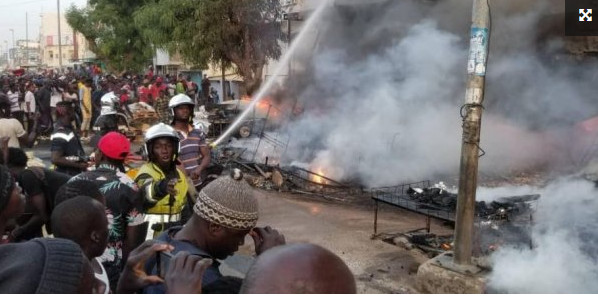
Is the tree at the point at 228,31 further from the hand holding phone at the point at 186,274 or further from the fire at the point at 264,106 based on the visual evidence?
the hand holding phone at the point at 186,274

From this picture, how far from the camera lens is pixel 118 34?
29.7 metres

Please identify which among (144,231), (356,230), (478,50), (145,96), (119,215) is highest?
(478,50)

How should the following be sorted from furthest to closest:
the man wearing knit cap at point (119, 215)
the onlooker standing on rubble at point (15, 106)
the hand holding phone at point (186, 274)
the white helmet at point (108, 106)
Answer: the onlooker standing on rubble at point (15, 106)
the white helmet at point (108, 106)
the man wearing knit cap at point (119, 215)
the hand holding phone at point (186, 274)

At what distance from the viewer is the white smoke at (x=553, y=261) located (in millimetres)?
4199

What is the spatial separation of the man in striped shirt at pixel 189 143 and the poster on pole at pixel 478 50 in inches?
102

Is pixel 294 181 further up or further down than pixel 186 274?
further down

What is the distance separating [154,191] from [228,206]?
1.67 metres

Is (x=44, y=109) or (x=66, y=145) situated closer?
(x=66, y=145)

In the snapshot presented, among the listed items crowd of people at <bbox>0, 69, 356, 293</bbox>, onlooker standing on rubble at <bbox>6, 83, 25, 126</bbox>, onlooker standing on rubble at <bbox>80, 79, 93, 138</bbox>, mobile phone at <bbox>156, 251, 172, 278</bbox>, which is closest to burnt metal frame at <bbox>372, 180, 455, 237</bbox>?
crowd of people at <bbox>0, 69, 356, 293</bbox>

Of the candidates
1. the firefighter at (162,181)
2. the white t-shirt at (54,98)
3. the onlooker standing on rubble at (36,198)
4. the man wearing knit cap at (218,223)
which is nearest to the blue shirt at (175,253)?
the man wearing knit cap at (218,223)

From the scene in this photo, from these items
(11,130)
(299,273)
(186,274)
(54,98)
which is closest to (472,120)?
(186,274)

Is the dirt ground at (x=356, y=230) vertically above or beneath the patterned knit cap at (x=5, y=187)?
beneath

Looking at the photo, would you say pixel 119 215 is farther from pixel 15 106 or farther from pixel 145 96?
pixel 145 96

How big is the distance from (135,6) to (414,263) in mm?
28245
